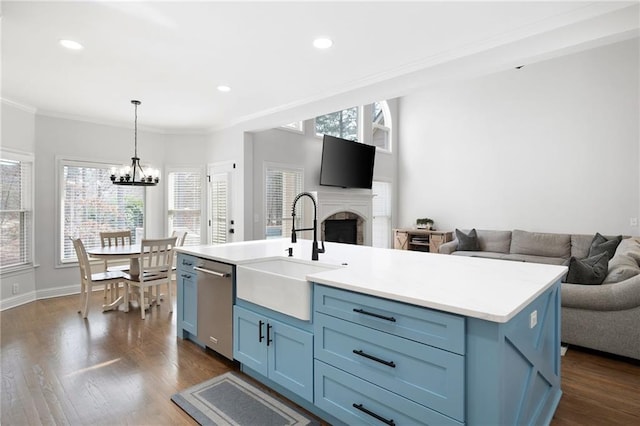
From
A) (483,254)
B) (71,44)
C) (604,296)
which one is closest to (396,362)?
(604,296)

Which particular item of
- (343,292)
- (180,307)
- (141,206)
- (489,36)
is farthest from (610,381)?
(141,206)

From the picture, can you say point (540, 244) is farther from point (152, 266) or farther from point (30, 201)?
point (30, 201)

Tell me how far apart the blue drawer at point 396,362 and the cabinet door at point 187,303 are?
63.5 inches

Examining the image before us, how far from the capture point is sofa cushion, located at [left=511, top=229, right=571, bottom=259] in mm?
5605

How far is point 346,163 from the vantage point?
6.59m

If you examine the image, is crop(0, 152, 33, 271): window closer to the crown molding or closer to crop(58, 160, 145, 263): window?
crop(58, 160, 145, 263): window

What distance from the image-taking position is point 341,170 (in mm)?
6535

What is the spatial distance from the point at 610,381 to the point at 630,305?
2.19 feet

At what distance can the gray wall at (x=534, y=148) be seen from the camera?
17.6ft

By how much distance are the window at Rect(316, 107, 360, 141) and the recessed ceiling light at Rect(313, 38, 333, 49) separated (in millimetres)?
3518

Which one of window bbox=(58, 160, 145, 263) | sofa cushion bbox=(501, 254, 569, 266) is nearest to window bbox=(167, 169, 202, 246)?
window bbox=(58, 160, 145, 263)

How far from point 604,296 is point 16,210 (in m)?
6.64

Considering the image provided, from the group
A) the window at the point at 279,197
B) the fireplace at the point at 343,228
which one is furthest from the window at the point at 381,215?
the window at the point at 279,197

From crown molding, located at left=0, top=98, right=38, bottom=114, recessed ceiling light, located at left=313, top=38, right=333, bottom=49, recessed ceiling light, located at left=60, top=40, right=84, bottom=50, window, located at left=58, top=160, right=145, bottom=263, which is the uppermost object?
recessed ceiling light, located at left=313, top=38, right=333, bottom=49
